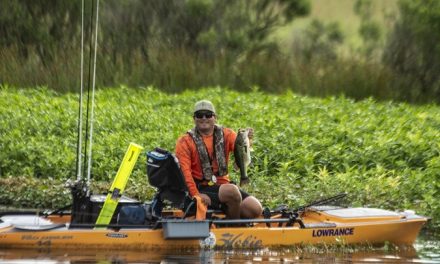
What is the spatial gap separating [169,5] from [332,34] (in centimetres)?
1533

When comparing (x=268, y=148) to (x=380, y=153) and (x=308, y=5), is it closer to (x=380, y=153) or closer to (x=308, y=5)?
(x=380, y=153)

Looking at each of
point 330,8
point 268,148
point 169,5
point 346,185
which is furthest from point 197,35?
point 330,8

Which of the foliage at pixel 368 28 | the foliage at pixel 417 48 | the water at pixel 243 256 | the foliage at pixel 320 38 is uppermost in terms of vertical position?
the foliage at pixel 320 38

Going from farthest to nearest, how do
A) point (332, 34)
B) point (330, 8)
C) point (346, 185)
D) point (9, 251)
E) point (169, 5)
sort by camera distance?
1. point (330, 8)
2. point (332, 34)
3. point (169, 5)
4. point (346, 185)
5. point (9, 251)

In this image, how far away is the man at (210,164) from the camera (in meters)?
13.2

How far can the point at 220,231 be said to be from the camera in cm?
1302

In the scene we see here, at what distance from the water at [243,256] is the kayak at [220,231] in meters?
0.09

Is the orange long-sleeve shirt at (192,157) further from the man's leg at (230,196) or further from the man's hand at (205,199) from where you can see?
the man's leg at (230,196)

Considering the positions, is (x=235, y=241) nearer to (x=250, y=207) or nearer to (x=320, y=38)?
(x=250, y=207)

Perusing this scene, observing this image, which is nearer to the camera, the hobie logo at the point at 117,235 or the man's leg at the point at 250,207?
the hobie logo at the point at 117,235

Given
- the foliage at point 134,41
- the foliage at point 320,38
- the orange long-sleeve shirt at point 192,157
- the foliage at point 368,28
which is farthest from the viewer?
the foliage at point 320,38

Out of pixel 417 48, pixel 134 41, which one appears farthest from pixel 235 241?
pixel 134 41

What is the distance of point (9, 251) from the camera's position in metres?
12.4

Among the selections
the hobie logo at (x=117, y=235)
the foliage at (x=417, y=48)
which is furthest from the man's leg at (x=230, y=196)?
the foliage at (x=417, y=48)
